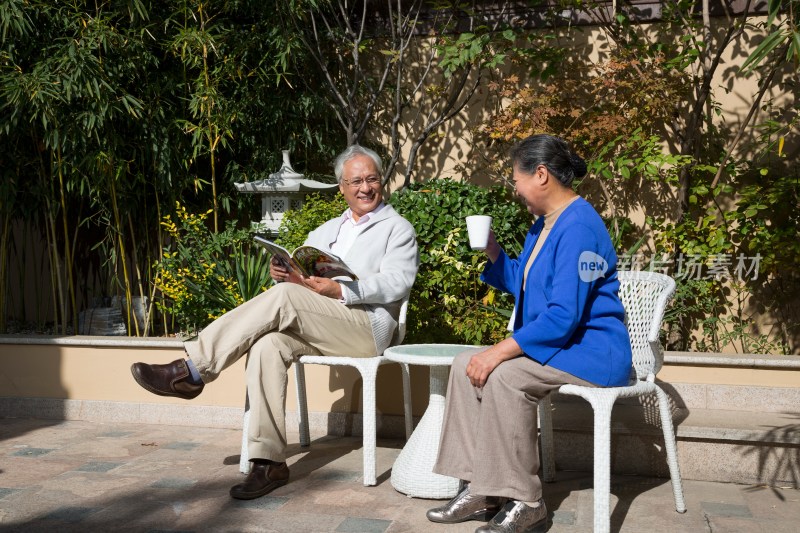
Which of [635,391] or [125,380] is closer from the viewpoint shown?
[635,391]

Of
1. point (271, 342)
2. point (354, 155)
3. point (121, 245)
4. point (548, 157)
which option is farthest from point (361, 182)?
point (121, 245)

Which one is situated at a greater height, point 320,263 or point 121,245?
point 121,245

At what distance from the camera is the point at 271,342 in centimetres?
350

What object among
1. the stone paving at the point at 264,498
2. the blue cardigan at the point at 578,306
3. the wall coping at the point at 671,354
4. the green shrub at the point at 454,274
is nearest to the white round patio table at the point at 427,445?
the stone paving at the point at 264,498

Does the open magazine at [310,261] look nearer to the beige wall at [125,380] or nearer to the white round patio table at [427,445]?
the white round patio table at [427,445]

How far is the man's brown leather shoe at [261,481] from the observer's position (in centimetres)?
333

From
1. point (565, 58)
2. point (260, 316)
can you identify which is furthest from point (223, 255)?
point (565, 58)

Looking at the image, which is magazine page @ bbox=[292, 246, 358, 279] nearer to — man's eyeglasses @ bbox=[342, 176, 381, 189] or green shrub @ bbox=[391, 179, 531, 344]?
man's eyeglasses @ bbox=[342, 176, 381, 189]

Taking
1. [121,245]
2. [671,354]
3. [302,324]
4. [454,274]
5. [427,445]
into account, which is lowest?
[427,445]

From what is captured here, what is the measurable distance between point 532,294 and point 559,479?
100cm

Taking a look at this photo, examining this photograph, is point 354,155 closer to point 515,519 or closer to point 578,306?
point 578,306

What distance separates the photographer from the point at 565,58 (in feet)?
18.6

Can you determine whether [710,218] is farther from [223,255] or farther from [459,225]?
[223,255]

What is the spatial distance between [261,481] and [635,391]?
141 cm
